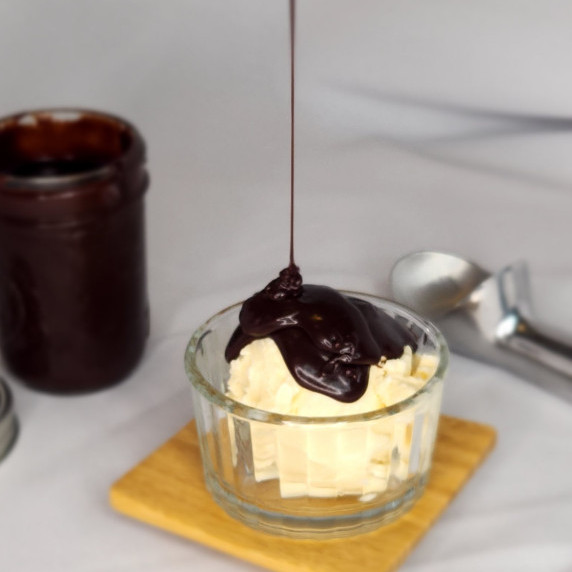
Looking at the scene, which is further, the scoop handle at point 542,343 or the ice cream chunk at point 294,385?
the scoop handle at point 542,343

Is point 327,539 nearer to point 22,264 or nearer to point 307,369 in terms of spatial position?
point 307,369

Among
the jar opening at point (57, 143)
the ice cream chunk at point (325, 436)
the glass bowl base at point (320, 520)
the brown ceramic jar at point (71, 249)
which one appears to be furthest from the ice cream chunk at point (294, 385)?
the jar opening at point (57, 143)

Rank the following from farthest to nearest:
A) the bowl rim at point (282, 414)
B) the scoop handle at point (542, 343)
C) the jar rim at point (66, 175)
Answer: the scoop handle at point (542, 343) < the jar rim at point (66, 175) < the bowl rim at point (282, 414)

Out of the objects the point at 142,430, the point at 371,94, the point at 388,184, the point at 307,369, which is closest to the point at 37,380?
the point at 142,430

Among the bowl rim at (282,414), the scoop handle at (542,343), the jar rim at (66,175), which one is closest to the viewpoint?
the bowl rim at (282,414)

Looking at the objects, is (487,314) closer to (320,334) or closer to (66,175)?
(320,334)

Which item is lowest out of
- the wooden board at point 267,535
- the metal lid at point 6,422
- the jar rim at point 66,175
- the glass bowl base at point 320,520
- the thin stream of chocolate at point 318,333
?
the metal lid at point 6,422

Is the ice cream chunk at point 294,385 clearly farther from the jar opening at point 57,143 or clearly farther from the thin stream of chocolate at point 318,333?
the jar opening at point 57,143
